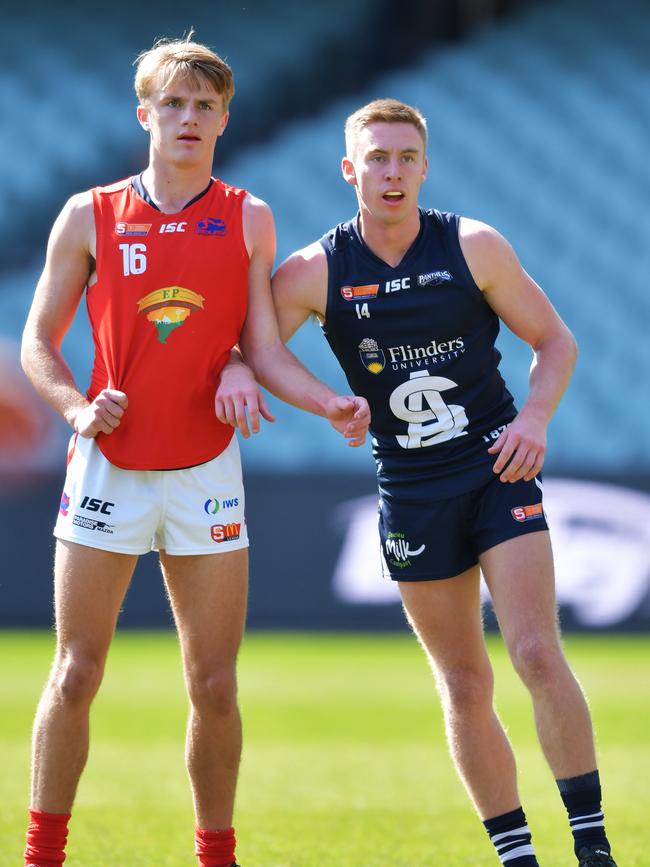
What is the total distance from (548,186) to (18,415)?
22.4 ft

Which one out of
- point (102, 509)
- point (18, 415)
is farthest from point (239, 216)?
point (18, 415)

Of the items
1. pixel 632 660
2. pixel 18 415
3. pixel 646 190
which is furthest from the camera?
pixel 646 190

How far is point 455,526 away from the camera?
4.49 m

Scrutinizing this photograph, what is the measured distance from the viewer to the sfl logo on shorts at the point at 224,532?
436 centimetres

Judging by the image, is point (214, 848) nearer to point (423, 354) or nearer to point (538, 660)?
point (538, 660)

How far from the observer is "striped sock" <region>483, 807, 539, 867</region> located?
4.26 meters

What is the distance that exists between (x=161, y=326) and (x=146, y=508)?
58 centimetres

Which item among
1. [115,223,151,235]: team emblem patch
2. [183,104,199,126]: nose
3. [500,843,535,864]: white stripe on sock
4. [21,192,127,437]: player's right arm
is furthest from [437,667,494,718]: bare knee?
[183,104,199,126]: nose

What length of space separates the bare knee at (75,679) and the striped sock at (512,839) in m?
1.34

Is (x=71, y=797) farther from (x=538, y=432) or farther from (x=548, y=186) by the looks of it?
(x=548, y=186)

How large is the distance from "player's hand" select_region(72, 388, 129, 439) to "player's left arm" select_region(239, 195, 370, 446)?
49 centimetres

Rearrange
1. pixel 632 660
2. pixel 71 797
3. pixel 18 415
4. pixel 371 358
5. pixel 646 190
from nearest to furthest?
pixel 71 797, pixel 371 358, pixel 632 660, pixel 18 415, pixel 646 190

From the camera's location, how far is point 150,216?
14.4ft

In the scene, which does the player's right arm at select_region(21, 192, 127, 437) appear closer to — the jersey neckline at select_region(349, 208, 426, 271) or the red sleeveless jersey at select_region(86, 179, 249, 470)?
the red sleeveless jersey at select_region(86, 179, 249, 470)
